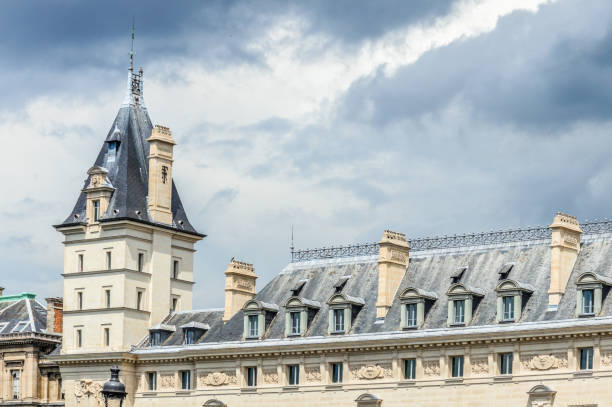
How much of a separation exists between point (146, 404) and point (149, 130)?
64.3ft

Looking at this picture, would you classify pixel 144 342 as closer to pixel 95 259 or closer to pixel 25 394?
pixel 95 259

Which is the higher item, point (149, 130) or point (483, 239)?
point (149, 130)

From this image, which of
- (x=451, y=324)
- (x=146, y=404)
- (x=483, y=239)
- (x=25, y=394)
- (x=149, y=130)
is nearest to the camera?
(x=451, y=324)

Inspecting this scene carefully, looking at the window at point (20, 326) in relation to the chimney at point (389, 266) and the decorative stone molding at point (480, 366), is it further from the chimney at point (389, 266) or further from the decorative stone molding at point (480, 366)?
the decorative stone molding at point (480, 366)

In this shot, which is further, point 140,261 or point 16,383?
point 16,383

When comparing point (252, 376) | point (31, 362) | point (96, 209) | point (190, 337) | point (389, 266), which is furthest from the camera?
point (31, 362)

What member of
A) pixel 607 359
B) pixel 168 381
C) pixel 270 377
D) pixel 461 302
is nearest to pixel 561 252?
pixel 461 302

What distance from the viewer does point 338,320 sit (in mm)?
88375

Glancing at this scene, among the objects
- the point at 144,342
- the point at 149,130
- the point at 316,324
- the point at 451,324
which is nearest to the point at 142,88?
the point at 149,130

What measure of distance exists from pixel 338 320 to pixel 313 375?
3428mm

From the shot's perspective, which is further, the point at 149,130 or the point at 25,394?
the point at 25,394

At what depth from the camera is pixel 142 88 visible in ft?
351

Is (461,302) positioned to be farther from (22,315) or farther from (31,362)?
(22,315)

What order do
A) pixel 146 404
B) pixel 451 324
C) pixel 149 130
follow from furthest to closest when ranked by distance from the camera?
1. pixel 149 130
2. pixel 146 404
3. pixel 451 324
